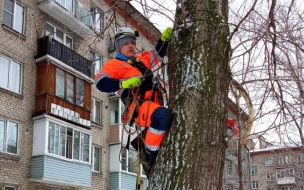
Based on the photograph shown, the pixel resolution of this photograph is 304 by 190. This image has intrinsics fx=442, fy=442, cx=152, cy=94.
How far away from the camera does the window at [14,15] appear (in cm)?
1533

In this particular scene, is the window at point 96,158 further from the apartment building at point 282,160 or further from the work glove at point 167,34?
the work glove at point 167,34

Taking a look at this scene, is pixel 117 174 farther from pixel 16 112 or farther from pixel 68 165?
pixel 16 112

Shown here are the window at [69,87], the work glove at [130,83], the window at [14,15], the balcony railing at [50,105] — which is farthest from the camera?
the window at [69,87]

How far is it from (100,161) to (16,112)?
5769mm

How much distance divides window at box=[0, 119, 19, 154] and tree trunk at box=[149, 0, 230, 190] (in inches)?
468

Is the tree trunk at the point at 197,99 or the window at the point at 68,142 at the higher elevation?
the window at the point at 68,142

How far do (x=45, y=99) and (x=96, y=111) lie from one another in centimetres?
469

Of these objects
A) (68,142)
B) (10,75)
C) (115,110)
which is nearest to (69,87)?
(68,142)

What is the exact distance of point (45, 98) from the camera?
15.9m

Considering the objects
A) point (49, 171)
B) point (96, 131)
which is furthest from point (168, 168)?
point (96, 131)

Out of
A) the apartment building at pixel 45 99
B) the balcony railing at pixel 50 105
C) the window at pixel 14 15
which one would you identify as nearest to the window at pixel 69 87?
the apartment building at pixel 45 99

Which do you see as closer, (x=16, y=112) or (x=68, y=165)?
(x=16, y=112)

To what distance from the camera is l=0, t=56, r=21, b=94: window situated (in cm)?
1473

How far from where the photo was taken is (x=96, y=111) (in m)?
20.3
